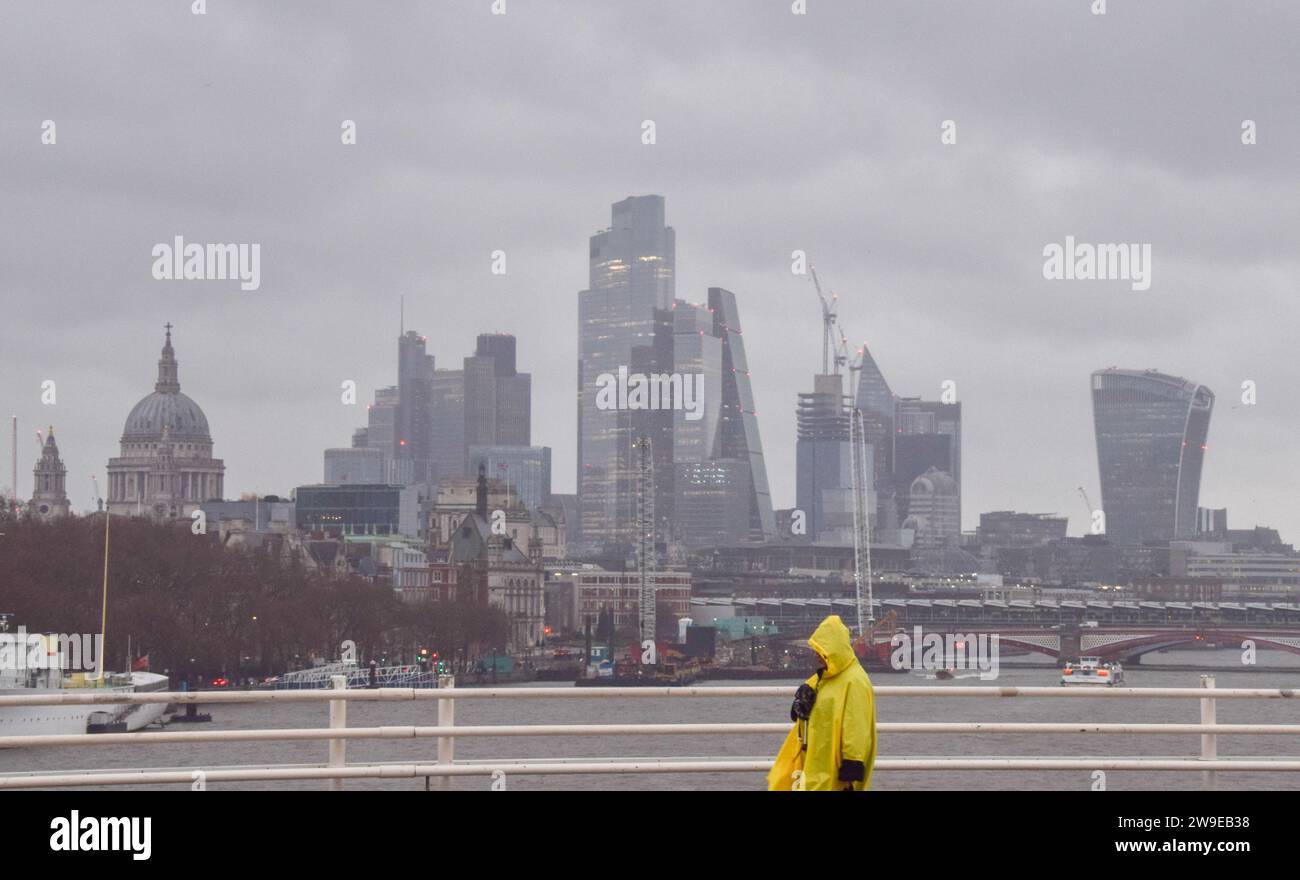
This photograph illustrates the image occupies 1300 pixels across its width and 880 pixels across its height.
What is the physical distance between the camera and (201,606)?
107562 mm

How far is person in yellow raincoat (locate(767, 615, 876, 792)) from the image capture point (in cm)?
1001

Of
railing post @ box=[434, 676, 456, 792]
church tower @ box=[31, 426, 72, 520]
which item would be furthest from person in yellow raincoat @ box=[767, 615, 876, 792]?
church tower @ box=[31, 426, 72, 520]

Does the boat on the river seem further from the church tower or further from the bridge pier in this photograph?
the church tower

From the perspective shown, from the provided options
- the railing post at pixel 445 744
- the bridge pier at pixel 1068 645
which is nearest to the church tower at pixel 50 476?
the bridge pier at pixel 1068 645

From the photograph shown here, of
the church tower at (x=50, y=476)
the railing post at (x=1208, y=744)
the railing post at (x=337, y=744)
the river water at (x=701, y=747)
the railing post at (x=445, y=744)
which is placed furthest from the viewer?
the church tower at (x=50, y=476)

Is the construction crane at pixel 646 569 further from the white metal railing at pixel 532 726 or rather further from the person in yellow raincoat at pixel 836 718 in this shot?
the person in yellow raincoat at pixel 836 718

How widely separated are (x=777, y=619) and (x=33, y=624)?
7669cm

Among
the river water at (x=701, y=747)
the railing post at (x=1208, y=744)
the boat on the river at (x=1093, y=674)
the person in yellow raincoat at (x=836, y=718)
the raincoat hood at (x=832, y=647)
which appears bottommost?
the boat on the river at (x=1093, y=674)

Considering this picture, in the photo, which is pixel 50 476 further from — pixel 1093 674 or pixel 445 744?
pixel 445 744

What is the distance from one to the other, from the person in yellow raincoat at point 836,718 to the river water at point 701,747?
3727 mm

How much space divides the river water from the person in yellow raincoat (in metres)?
3.73

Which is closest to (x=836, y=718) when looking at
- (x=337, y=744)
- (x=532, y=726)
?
(x=532, y=726)

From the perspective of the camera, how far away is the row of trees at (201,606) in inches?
3981
